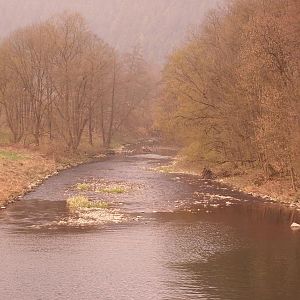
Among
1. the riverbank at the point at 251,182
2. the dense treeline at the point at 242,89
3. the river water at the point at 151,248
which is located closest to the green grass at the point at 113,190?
the river water at the point at 151,248

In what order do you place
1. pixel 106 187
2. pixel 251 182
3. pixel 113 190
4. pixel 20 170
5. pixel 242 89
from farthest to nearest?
pixel 20 170
pixel 242 89
pixel 251 182
pixel 106 187
pixel 113 190

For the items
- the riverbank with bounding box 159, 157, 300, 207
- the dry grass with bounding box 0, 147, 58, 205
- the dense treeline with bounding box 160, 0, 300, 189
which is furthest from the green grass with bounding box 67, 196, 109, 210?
the dense treeline with bounding box 160, 0, 300, 189

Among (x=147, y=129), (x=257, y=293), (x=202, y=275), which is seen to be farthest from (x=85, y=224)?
(x=147, y=129)

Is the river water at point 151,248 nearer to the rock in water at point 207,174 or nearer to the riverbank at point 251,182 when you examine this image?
the riverbank at point 251,182

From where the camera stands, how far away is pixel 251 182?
3922 cm

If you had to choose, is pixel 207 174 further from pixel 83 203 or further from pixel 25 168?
pixel 83 203

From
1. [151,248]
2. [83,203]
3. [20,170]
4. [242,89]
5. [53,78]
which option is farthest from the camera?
[53,78]

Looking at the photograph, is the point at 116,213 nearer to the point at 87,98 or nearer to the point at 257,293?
the point at 257,293

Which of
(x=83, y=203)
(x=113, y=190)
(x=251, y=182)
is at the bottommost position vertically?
(x=83, y=203)

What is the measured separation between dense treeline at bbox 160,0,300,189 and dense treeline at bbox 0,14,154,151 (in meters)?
13.2

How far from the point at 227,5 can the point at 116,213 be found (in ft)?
95.4

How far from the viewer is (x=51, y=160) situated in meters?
55.2

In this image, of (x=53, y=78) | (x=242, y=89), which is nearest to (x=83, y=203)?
(x=242, y=89)

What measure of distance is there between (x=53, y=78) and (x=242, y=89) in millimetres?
31678
